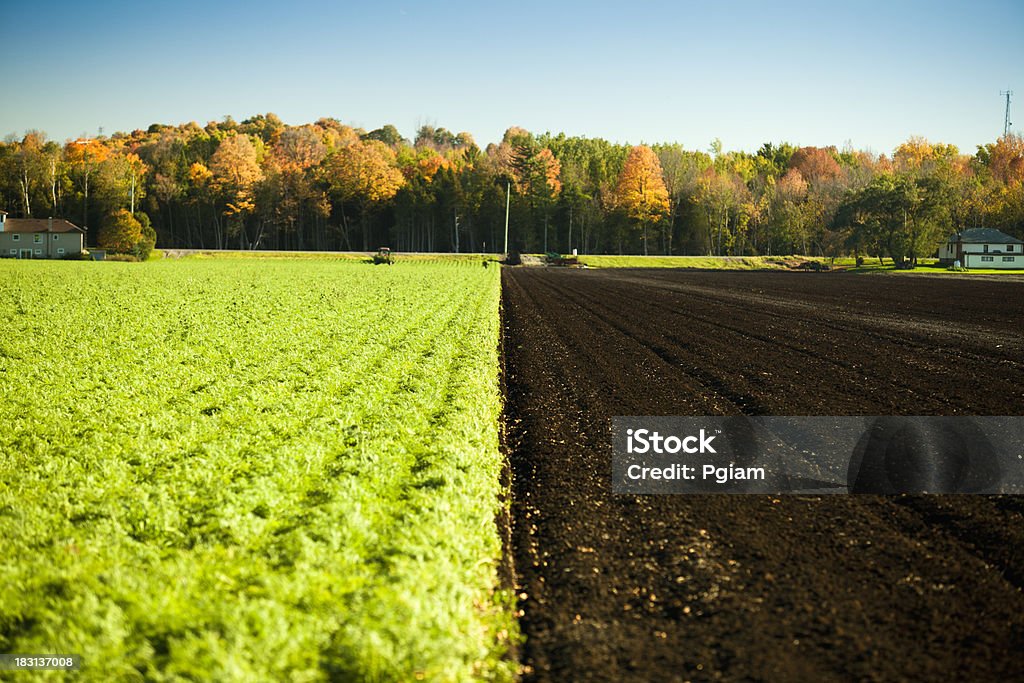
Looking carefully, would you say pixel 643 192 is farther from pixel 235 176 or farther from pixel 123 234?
pixel 123 234

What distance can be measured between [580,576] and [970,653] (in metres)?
2.41

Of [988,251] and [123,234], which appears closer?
[123,234]

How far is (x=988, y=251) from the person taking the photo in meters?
85.8

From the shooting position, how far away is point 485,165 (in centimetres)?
10606

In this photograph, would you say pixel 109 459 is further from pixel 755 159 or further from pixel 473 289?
pixel 755 159

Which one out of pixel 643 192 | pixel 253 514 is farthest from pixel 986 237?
pixel 253 514

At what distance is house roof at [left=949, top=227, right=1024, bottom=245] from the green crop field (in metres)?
92.5

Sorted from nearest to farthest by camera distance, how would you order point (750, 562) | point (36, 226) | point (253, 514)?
point (750, 562)
point (253, 514)
point (36, 226)

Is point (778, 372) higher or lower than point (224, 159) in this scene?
lower

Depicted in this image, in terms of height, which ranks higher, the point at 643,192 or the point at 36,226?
the point at 643,192

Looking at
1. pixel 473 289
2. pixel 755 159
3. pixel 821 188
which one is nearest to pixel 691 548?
pixel 473 289

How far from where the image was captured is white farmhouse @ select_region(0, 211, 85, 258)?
8612 centimetres

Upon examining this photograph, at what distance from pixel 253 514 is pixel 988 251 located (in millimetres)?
100592

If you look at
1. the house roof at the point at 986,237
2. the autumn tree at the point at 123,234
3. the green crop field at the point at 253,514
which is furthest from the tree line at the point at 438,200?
the green crop field at the point at 253,514
